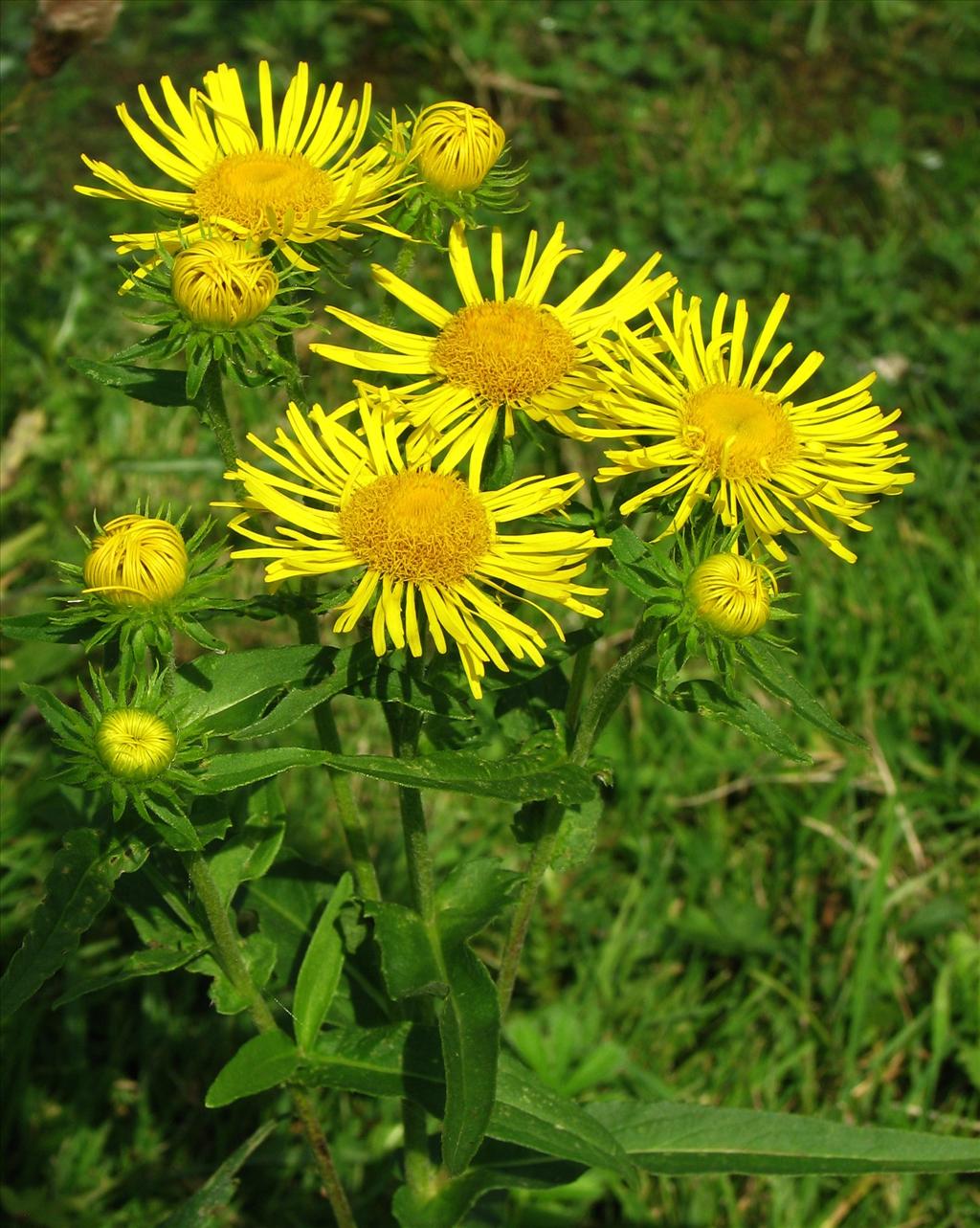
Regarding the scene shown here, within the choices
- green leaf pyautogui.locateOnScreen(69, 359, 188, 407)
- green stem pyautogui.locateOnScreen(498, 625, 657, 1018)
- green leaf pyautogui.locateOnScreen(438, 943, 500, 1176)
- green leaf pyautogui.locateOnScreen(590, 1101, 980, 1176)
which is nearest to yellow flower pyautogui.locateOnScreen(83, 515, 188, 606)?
green leaf pyautogui.locateOnScreen(69, 359, 188, 407)

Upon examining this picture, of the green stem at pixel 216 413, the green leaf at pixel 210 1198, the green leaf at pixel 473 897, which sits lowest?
the green leaf at pixel 210 1198

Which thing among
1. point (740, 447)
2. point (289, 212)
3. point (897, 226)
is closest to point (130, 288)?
point (289, 212)

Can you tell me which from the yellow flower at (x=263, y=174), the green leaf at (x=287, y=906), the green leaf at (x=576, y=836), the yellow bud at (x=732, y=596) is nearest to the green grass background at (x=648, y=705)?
the green leaf at (x=287, y=906)

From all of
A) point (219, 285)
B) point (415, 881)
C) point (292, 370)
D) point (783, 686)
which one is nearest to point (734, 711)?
point (783, 686)

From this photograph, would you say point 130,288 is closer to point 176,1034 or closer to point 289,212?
point 289,212

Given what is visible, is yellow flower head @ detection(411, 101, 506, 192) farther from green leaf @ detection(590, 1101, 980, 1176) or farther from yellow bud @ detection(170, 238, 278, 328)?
green leaf @ detection(590, 1101, 980, 1176)

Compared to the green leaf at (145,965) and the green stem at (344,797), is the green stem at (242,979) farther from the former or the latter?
the green stem at (344,797)

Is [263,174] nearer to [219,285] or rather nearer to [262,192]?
[262,192]
